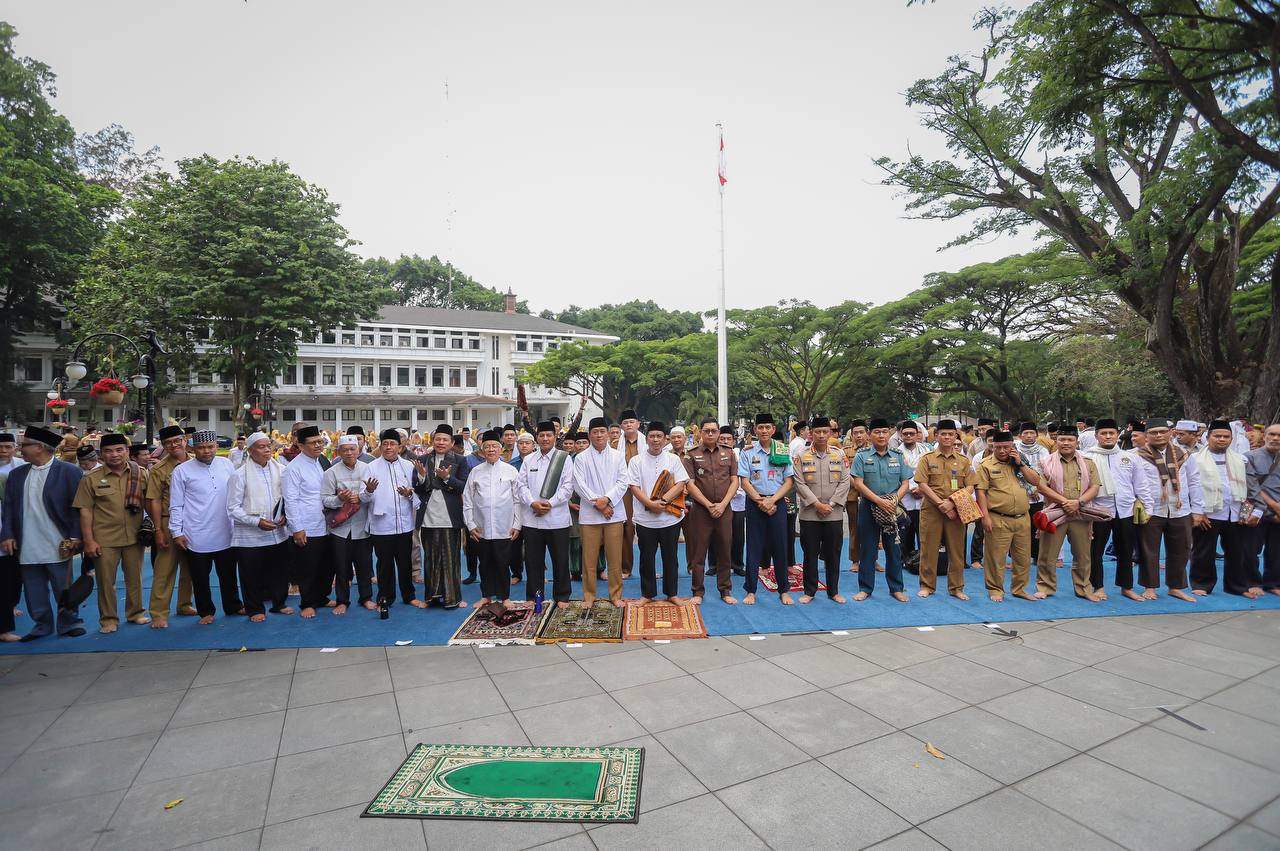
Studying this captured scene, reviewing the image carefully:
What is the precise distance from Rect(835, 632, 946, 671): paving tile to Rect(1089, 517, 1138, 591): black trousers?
2905mm

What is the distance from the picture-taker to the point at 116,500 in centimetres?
593

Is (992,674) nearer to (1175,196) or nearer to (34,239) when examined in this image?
(1175,196)

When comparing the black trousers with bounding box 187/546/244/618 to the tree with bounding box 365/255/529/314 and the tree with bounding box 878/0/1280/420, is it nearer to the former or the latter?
the tree with bounding box 878/0/1280/420

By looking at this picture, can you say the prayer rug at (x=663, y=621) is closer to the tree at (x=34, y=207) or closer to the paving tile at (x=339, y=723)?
the paving tile at (x=339, y=723)

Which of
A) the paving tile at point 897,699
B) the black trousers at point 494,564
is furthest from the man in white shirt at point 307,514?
the paving tile at point 897,699

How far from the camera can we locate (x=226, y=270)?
20.9 meters

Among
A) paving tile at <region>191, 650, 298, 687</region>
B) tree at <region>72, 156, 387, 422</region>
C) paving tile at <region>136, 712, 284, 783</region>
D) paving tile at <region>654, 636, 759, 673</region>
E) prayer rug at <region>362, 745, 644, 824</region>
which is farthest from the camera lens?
tree at <region>72, 156, 387, 422</region>

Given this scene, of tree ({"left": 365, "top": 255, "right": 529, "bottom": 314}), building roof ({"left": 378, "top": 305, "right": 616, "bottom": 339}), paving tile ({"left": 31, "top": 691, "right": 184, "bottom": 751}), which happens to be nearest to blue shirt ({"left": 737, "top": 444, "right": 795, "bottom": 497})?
paving tile ({"left": 31, "top": 691, "right": 184, "bottom": 751})

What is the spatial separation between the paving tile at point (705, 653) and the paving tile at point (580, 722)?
888mm

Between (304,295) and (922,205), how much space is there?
2030 cm

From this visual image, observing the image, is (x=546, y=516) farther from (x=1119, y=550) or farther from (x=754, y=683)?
(x=1119, y=550)

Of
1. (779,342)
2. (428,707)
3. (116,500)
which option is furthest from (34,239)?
(428,707)

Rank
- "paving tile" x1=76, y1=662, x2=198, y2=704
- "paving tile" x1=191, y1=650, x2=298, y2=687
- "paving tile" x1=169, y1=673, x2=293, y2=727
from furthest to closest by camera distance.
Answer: "paving tile" x1=191, y1=650, x2=298, y2=687
"paving tile" x1=76, y1=662, x2=198, y2=704
"paving tile" x1=169, y1=673, x2=293, y2=727

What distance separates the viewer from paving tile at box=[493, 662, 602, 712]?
169 inches
